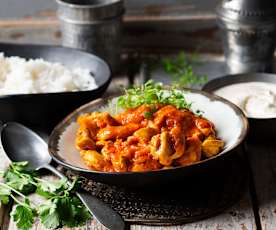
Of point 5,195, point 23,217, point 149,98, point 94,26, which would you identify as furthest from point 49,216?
point 94,26

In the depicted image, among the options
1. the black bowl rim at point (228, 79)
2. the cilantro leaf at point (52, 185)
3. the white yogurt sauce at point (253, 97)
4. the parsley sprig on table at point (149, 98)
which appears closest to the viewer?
the cilantro leaf at point (52, 185)

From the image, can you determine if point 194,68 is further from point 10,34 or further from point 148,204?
point 148,204

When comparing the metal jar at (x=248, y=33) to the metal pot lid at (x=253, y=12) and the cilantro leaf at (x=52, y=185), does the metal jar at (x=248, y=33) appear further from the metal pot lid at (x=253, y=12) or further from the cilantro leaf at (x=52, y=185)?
the cilantro leaf at (x=52, y=185)

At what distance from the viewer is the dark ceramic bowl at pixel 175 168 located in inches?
64.3

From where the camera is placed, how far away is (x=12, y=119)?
81.8 inches

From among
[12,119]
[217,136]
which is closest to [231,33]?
[217,136]

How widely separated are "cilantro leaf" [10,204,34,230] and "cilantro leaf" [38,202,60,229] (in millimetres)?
31

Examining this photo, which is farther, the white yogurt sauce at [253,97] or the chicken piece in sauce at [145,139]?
the white yogurt sauce at [253,97]

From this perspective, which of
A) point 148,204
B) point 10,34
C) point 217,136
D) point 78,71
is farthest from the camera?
point 10,34

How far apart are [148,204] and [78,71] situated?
2.66 ft

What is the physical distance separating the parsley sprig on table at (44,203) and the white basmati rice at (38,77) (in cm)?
40

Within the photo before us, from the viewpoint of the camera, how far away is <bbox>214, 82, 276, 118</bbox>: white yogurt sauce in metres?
2.02

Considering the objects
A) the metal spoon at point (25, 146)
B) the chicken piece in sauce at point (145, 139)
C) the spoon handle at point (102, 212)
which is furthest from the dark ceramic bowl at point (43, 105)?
the spoon handle at point (102, 212)

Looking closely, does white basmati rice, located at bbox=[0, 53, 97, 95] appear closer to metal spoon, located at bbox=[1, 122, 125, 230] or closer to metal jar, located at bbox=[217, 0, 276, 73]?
metal spoon, located at bbox=[1, 122, 125, 230]
